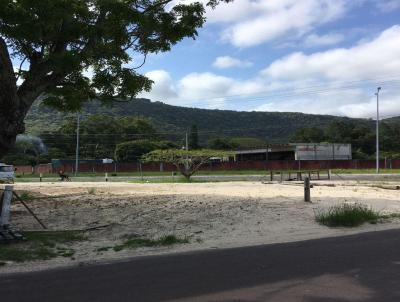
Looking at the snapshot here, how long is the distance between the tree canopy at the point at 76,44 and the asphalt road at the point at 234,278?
7.46m

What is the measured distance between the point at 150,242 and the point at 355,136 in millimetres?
117654

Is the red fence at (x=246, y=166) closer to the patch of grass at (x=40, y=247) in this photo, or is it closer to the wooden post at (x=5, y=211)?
the patch of grass at (x=40, y=247)

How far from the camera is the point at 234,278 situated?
25.3 ft

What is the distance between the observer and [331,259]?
29.6 ft

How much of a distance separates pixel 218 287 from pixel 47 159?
10517cm

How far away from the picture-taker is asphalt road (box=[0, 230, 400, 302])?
681 centimetres

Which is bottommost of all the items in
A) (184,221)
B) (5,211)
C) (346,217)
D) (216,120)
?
(184,221)

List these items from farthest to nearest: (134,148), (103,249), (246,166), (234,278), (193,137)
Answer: (193,137) < (134,148) < (246,166) < (103,249) < (234,278)

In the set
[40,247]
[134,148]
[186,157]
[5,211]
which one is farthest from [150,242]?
[134,148]

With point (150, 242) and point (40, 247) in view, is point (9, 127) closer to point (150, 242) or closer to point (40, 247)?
point (40, 247)

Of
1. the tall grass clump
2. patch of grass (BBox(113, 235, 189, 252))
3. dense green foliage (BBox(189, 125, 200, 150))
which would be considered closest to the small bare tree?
the tall grass clump

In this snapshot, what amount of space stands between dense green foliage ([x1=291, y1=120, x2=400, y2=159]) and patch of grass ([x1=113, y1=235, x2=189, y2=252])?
363ft

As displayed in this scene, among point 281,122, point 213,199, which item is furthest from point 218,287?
point 281,122

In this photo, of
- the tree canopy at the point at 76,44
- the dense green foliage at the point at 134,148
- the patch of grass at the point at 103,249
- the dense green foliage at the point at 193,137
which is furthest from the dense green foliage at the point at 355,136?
the patch of grass at the point at 103,249
